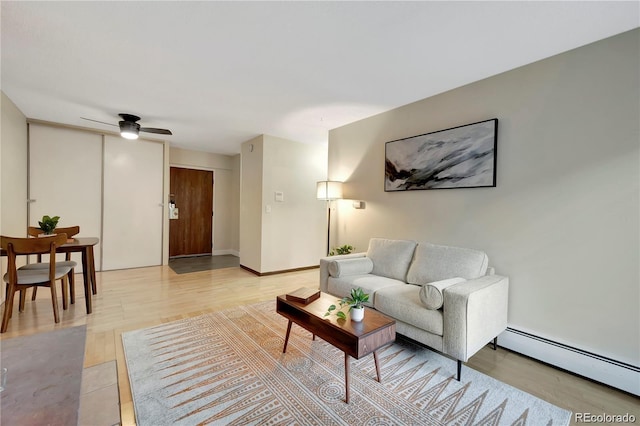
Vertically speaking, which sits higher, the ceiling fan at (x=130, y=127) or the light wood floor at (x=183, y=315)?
the ceiling fan at (x=130, y=127)

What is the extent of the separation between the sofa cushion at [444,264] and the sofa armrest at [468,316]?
20 cm

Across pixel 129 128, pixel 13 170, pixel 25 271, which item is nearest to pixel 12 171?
pixel 13 170

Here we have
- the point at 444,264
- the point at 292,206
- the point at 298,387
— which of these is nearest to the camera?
the point at 298,387

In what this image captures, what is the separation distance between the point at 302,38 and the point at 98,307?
3548mm

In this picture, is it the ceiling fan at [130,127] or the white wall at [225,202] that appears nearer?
the ceiling fan at [130,127]

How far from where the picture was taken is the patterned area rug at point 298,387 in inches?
61.9

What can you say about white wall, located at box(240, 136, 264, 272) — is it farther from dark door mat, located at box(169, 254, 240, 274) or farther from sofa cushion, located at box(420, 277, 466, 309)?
sofa cushion, located at box(420, 277, 466, 309)

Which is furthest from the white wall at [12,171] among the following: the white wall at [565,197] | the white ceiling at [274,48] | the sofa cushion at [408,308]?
the white wall at [565,197]

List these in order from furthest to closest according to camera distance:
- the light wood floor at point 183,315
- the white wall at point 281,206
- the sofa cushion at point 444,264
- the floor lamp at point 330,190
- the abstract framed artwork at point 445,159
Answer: the white wall at point 281,206, the floor lamp at point 330,190, the abstract framed artwork at point 445,159, the sofa cushion at point 444,264, the light wood floor at point 183,315

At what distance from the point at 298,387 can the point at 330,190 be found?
253 cm

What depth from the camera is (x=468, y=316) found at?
1.88 m

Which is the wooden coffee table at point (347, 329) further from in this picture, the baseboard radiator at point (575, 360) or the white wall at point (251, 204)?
the white wall at point (251, 204)

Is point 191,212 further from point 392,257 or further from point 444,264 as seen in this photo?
point 444,264

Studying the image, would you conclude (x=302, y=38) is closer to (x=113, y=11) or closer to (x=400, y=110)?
(x=113, y=11)
